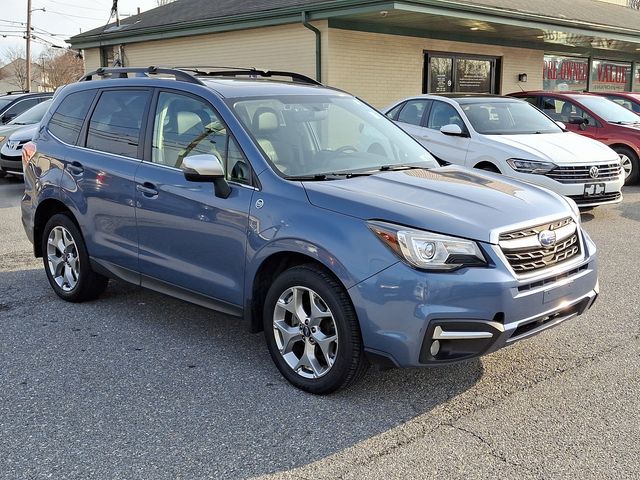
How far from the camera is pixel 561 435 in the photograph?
3305mm

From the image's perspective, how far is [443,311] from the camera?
3.26 m

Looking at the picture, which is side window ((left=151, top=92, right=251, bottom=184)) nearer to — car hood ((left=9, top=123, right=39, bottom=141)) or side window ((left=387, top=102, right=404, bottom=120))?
side window ((left=387, top=102, right=404, bottom=120))

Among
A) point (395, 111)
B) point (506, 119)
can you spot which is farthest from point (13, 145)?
point (506, 119)

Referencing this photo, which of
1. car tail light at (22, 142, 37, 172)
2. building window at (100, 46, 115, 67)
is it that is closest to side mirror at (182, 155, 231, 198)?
car tail light at (22, 142, 37, 172)

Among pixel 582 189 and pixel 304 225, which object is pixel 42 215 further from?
pixel 582 189

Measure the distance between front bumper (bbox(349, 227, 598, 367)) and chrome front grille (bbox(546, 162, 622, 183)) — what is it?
5.21 meters

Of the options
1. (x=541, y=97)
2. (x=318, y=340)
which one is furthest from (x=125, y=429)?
(x=541, y=97)

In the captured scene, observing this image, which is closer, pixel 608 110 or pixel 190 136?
pixel 190 136

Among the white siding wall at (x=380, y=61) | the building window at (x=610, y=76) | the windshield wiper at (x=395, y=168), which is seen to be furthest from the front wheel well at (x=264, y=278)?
the building window at (x=610, y=76)

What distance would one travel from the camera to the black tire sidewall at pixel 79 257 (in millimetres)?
5277

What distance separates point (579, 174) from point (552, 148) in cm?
53

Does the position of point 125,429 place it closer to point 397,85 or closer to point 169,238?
point 169,238

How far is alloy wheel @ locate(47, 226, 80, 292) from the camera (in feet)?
17.8

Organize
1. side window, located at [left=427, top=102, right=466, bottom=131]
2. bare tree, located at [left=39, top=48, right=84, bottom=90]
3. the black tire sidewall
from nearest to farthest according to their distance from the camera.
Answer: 1. the black tire sidewall
2. side window, located at [left=427, top=102, right=466, bottom=131]
3. bare tree, located at [left=39, top=48, right=84, bottom=90]
